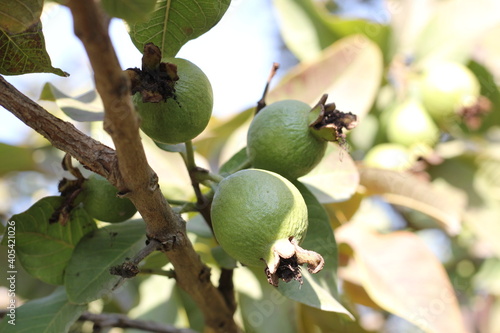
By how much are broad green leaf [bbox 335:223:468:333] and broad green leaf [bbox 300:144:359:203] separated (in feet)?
1.19

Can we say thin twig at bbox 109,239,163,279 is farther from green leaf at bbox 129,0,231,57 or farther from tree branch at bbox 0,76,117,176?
green leaf at bbox 129,0,231,57

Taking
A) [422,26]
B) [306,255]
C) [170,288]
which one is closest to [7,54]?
[306,255]

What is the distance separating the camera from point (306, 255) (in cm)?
85

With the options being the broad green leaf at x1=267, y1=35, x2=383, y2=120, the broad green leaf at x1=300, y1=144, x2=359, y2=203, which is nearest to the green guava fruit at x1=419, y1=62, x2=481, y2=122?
the broad green leaf at x1=267, y1=35, x2=383, y2=120

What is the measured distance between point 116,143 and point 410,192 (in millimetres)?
1316

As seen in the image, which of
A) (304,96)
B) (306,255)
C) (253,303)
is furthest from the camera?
(304,96)

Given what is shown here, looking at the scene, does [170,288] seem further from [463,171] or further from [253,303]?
[463,171]

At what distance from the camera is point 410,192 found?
5.75ft

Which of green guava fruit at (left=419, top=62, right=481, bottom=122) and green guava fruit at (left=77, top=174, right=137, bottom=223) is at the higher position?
green guava fruit at (left=77, top=174, right=137, bottom=223)

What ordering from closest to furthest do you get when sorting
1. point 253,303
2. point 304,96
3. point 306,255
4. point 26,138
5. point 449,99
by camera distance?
point 306,255 → point 253,303 → point 304,96 → point 449,99 → point 26,138

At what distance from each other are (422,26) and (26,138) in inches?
84.9

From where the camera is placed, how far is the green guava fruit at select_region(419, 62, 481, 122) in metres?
1.99

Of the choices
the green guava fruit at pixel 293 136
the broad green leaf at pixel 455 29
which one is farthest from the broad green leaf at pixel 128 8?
the broad green leaf at pixel 455 29

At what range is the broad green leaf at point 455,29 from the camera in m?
2.23
